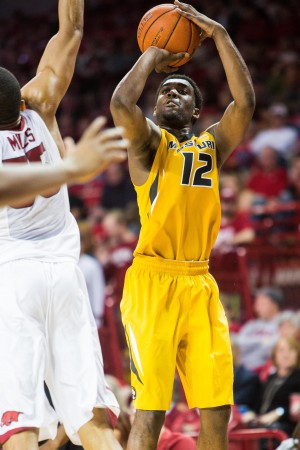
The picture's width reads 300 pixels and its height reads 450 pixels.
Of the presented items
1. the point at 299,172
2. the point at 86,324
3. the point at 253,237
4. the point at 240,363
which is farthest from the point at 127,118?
the point at 299,172

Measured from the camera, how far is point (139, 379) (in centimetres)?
526

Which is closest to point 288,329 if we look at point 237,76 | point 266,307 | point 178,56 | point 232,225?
point 266,307

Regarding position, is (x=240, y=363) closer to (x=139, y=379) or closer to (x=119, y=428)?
(x=119, y=428)

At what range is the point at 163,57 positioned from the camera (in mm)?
5527

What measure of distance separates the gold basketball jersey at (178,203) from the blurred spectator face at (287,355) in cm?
285

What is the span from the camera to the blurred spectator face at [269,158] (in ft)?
38.8

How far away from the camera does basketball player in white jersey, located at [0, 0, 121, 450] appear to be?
4602 millimetres

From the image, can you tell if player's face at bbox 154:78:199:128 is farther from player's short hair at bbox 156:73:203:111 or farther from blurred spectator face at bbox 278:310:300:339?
blurred spectator face at bbox 278:310:300:339

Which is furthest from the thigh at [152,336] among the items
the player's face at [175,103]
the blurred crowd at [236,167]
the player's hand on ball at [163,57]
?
the player's hand on ball at [163,57]

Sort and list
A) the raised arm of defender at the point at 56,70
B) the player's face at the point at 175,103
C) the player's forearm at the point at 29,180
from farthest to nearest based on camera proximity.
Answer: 1. the player's face at the point at 175,103
2. the raised arm of defender at the point at 56,70
3. the player's forearm at the point at 29,180

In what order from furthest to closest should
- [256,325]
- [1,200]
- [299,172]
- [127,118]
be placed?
[299,172] < [256,325] < [127,118] < [1,200]

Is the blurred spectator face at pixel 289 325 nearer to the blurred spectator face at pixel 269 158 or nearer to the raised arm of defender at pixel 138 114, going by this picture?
the blurred spectator face at pixel 269 158

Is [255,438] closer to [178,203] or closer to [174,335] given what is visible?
[174,335]

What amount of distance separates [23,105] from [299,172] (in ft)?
22.5
